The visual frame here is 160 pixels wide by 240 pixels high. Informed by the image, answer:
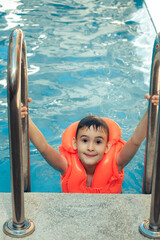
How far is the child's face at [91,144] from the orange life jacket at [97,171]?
14 centimetres

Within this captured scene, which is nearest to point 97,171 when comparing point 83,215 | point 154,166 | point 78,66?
point 83,215

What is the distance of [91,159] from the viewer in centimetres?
288

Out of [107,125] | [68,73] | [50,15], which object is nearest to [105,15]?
[50,15]

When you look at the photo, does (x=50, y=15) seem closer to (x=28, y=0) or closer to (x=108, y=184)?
(x=28, y=0)

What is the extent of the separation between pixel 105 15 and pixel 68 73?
3.53 metres

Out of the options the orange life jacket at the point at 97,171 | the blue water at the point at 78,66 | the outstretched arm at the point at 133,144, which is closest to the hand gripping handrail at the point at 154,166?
the outstretched arm at the point at 133,144

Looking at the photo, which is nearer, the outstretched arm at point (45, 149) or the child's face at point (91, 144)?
the outstretched arm at point (45, 149)

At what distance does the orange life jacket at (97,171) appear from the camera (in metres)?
3.03

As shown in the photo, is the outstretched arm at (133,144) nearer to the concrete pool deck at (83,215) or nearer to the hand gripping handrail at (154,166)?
the hand gripping handrail at (154,166)

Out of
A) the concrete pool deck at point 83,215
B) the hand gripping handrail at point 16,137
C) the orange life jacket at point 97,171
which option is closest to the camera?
the hand gripping handrail at point 16,137

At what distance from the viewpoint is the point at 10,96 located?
119 centimetres

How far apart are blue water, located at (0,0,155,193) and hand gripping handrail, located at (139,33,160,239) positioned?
2.24 m

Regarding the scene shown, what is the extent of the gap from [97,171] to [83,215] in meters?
1.59

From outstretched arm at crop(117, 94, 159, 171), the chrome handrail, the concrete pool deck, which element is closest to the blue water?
outstretched arm at crop(117, 94, 159, 171)
